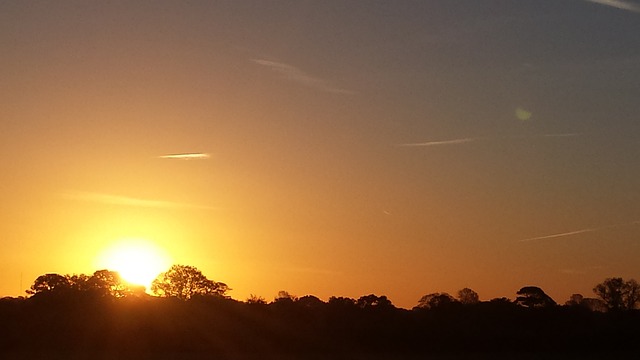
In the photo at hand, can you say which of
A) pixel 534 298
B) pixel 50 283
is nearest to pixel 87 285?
pixel 50 283

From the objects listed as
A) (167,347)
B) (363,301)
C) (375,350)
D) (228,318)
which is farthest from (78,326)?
(363,301)

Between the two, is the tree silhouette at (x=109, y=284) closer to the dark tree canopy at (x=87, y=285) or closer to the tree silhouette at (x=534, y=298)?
the dark tree canopy at (x=87, y=285)

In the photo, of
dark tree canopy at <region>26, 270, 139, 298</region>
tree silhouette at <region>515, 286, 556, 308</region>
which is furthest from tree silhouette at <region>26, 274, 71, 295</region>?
tree silhouette at <region>515, 286, 556, 308</region>

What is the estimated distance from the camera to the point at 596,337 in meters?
80.3

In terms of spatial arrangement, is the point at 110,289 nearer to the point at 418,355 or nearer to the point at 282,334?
the point at 282,334

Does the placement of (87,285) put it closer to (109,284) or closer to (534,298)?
(109,284)

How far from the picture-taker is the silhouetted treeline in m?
68.2

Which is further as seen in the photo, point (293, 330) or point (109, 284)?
point (109, 284)

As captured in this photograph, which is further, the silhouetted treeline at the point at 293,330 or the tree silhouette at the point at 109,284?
the tree silhouette at the point at 109,284

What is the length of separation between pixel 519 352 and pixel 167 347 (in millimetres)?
29452

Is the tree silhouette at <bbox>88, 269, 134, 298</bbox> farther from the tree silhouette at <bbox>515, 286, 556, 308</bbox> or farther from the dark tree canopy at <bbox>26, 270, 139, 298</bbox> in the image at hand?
the tree silhouette at <bbox>515, 286, 556, 308</bbox>

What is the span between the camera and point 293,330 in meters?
75.9

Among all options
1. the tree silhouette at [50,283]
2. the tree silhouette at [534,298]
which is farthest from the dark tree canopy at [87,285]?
the tree silhouette at [534,298]

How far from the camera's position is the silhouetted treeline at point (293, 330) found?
224 feet
